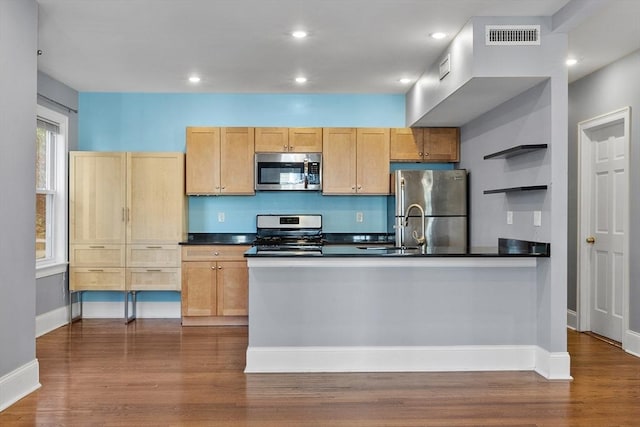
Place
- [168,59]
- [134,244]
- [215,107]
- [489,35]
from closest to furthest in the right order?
1. [489,35]
2. [168,59]
3. [134,244]
4. [215,107]

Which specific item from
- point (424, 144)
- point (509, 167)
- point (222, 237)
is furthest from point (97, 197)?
point (509, 167)

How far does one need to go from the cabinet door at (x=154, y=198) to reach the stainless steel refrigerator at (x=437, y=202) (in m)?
2.43

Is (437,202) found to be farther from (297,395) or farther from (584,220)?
(297,395)

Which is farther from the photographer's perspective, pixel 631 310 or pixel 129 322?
pixel 129 322

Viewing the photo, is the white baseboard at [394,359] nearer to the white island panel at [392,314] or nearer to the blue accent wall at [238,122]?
the white island panel at [392,314]

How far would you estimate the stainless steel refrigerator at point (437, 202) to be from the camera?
5.29 m

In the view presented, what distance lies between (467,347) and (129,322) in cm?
366

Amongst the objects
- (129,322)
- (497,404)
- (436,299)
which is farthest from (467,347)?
(129,322)

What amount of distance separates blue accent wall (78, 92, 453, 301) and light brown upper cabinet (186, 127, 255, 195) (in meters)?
0.34

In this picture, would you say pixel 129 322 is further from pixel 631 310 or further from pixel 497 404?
pixel 631 310

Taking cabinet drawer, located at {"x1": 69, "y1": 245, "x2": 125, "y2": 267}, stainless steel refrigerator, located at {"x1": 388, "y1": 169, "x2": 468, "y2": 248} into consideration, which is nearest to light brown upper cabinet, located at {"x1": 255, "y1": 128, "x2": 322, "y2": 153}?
stainless steel refrigerator, located at {"x1": 388, "y1": 169, "x2": 468, "y2": 248}

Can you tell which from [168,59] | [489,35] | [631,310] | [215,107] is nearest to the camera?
[489,35]

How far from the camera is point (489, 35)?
3580 mm

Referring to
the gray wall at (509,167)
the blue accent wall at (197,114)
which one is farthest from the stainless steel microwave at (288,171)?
the gray wall at (509,167)
